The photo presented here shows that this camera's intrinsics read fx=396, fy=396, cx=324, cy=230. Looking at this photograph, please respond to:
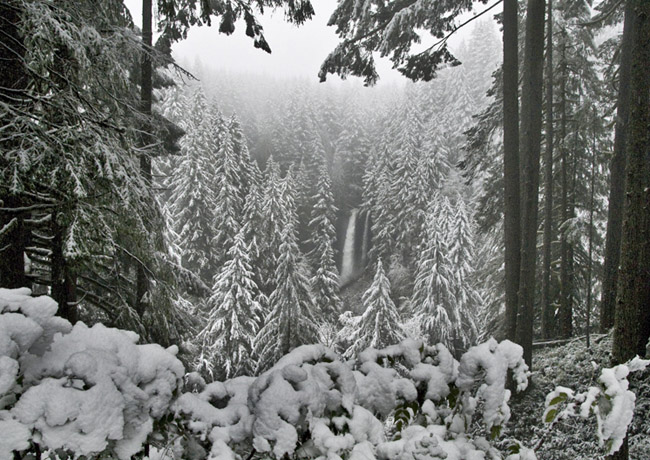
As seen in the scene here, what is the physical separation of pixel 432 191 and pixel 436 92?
20.5m

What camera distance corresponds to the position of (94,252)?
445cm

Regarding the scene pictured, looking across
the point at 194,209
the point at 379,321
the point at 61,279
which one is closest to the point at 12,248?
the point at 61,279

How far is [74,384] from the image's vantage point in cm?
152

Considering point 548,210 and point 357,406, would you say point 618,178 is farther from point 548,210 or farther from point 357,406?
point 357,406

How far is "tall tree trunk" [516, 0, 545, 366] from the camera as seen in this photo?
24.5 feet

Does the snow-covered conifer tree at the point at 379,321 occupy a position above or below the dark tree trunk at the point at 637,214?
below

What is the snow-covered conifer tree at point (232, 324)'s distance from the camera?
2117cm

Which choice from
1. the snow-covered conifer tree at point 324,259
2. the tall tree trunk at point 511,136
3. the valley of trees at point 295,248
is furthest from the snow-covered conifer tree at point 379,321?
the tall tree trunk at point 511,136

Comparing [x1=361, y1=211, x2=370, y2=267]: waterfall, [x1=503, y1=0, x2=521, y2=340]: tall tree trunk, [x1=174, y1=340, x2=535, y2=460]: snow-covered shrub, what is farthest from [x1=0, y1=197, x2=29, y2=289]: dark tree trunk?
[x1=361, y1=211, x2=370, y2=267]: waterfall

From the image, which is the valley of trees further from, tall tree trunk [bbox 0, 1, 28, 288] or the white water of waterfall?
the white water of waterfall

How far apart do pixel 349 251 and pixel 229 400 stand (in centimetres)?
4440

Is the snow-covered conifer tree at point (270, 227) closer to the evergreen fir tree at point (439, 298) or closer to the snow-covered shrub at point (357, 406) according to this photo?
the evergreen fir tree at point (439, 298)

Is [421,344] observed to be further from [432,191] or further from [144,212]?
[432,191]

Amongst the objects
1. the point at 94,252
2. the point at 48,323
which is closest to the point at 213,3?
the point at 94,252
